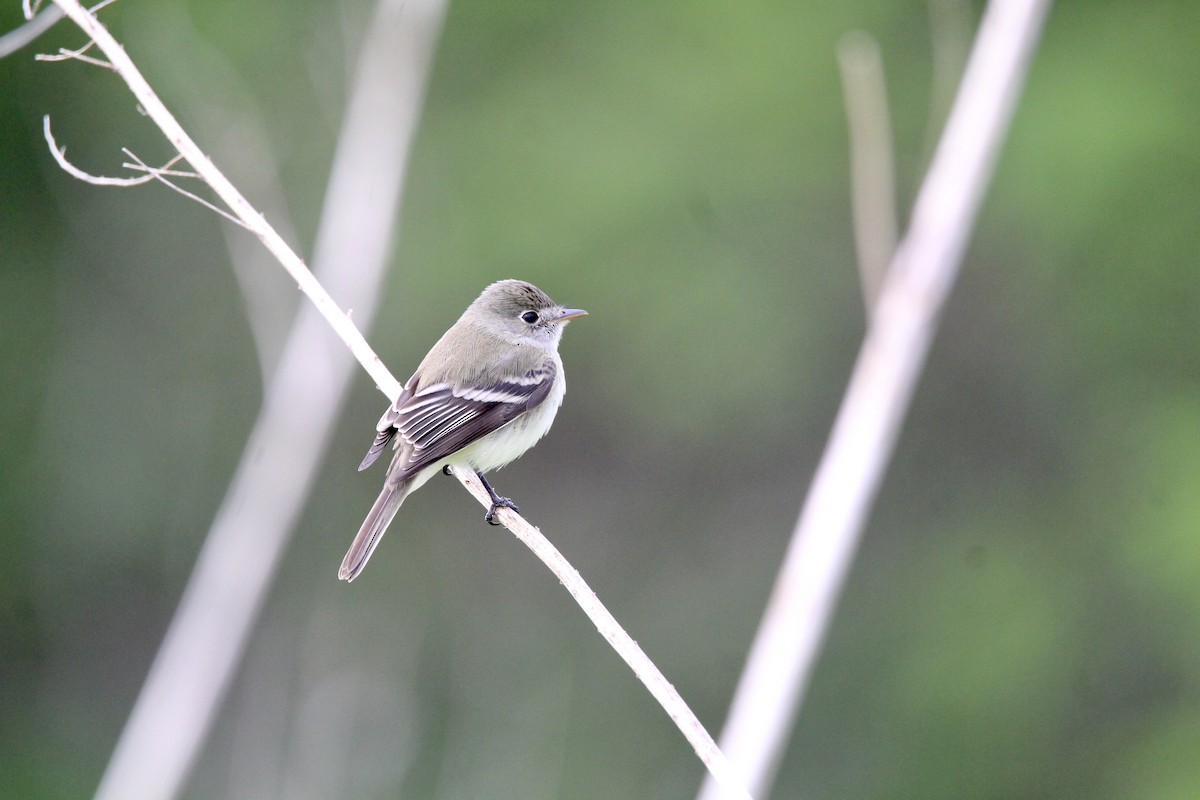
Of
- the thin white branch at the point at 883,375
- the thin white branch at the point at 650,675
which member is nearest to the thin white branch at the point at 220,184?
the thin white branch at the point at 650,675

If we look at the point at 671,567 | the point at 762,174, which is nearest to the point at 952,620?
the point at 671,567

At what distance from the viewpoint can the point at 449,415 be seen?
16.3ft

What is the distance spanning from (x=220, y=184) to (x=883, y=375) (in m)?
2.55

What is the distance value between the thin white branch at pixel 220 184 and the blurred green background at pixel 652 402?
21.9ft

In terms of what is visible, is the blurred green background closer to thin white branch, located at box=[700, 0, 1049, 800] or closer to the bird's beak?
the bird's beak

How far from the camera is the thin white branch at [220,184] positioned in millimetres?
3754

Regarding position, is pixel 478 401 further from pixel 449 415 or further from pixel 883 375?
pixel 883 375

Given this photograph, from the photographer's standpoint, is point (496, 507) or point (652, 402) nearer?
point (496, 507)

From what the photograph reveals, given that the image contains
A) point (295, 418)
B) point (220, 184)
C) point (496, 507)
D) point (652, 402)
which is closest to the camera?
point (220, 184)

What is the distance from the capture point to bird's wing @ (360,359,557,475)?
482cm

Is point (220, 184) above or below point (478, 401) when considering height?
Result: above

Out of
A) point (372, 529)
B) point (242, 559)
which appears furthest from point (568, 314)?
point (242, 559)

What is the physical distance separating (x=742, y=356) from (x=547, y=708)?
371 cm

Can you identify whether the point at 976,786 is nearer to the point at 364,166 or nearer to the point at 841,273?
the point at 841,273
